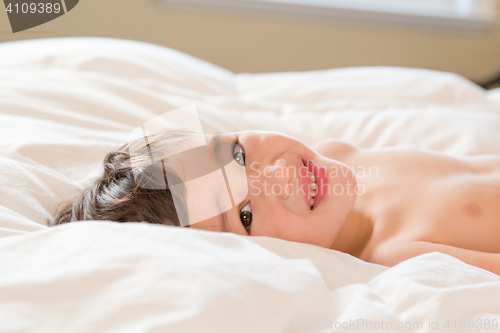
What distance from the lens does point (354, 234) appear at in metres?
0.87

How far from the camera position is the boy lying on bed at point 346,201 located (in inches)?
27.0

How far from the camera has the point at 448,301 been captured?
1.43 feet

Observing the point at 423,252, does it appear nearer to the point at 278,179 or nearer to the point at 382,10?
the point at 278,179

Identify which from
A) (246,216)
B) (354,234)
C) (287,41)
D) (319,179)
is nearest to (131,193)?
(246,216)

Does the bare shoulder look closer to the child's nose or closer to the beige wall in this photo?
the child's nose

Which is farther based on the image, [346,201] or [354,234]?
[354,234]

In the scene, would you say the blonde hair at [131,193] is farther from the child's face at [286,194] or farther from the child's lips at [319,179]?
the child's lips at [319,179]

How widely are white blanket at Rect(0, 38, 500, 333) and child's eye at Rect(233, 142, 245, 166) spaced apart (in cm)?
22

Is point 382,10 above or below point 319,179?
above

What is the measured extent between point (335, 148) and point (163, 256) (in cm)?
67

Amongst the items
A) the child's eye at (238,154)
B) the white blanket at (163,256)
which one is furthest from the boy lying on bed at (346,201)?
the white blanket at (163,256)

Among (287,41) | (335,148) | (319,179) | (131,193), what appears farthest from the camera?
(287,41)

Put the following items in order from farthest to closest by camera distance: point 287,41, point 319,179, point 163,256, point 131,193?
point 287,41, point 319,179, point 131,193, point 163,256

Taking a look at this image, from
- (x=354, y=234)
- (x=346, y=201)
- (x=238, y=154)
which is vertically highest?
(x=238, y=154)
